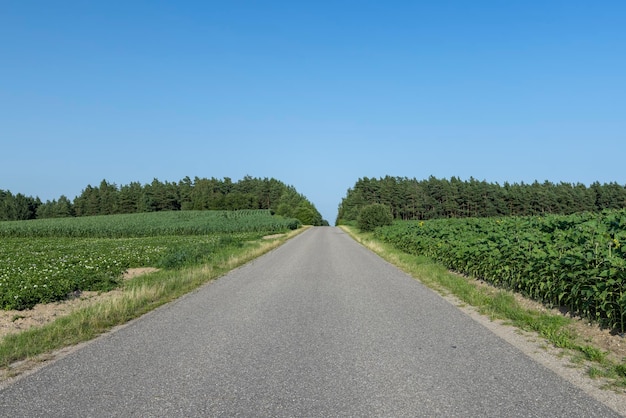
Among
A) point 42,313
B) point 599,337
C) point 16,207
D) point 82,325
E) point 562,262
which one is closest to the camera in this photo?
point 599,337

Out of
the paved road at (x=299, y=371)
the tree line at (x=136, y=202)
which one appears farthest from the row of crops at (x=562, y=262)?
the tree line at (x=136, y=202)

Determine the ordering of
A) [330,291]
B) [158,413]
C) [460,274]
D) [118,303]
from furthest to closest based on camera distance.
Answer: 1. [460,274]
2. [330,291]
3. [118,303]
4. [158,413]

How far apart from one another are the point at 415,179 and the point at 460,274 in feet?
401

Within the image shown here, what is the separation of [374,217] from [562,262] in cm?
4361

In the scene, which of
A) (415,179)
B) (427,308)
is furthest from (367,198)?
(427,308)

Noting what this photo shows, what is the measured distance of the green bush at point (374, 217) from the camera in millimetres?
50819

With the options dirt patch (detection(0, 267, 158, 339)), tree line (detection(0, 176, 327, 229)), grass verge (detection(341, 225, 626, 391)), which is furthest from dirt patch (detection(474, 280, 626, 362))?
tree line (detection(0, 176, 327, 229))

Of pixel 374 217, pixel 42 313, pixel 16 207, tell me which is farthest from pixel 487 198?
pixel 16 207

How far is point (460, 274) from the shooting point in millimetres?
15781

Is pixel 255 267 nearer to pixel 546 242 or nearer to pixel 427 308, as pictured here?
pixel 427 308

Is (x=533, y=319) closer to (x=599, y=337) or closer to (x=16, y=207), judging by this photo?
(x=599, y=337)

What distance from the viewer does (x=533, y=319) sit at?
26.3ft

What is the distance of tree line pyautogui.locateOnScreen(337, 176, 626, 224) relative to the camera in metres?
93.6

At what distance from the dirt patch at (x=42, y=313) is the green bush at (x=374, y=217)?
134 ft
